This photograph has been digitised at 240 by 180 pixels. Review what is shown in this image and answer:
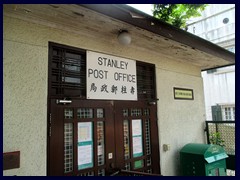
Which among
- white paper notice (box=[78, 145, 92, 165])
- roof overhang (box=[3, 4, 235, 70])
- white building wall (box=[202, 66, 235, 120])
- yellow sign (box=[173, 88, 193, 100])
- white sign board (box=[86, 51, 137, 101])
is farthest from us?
white building wall (box=[202, 66, 235, 120])

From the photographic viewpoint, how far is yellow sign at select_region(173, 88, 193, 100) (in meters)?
4.84

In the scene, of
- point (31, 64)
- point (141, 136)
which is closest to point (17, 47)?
point (31, 64)

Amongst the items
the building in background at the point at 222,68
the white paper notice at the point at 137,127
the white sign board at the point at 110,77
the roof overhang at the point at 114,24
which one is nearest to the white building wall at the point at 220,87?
the building in background at the point at 222,68

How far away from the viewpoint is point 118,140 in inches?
139

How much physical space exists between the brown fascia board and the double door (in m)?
1.45

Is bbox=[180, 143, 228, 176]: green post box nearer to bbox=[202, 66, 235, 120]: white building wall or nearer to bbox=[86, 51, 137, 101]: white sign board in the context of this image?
bbox=[86, 51, 137, 101]: white sign board

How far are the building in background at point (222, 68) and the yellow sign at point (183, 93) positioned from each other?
5796 mm

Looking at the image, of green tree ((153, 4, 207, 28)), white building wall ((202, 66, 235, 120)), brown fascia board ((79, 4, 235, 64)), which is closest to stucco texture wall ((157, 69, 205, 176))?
brown fascia board ((79, 4, 235, 64))

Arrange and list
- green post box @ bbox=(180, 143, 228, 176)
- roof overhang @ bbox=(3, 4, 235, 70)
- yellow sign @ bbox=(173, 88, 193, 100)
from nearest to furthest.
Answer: roof overhang @ bbox=(3, 4, 235, 70) → green post box @ bbox=(180, 143, 228, 176) → yellow sign @ bbox=(173, 88, 193, 100)

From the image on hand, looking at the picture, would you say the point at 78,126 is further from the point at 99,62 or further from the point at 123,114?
the point at 99,62

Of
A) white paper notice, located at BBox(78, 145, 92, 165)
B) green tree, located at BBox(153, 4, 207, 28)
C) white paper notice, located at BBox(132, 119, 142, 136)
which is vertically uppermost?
green tree, located at BBox(153, 4, 207, 28)

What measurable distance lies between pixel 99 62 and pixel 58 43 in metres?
0.78

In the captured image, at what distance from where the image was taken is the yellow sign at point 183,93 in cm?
484

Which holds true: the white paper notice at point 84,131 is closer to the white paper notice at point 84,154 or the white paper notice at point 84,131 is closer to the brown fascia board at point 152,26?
the white paper notice at point 84,154
